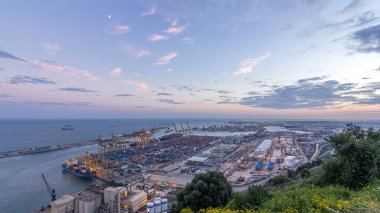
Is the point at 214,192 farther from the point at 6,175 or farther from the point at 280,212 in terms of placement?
the point at 6,175

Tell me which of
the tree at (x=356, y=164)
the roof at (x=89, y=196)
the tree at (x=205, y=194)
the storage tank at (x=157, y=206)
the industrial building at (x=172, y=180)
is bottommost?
the industrial building at (x=172, y=180)

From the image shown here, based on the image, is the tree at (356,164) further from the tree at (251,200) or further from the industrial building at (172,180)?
the industrial building at (172,180)

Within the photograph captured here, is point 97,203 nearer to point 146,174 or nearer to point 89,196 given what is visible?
point 89,196

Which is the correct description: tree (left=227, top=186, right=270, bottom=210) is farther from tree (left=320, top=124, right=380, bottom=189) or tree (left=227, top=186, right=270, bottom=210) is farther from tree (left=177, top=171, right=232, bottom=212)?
tree (left=177, top=171, right=232, bottom=212)

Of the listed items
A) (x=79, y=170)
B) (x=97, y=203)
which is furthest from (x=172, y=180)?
(x=79, y=170)

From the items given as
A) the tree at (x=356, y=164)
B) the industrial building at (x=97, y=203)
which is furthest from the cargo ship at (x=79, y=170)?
the tree at (x=356, y=164)

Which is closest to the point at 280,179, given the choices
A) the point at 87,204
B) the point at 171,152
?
the point at 87,204
